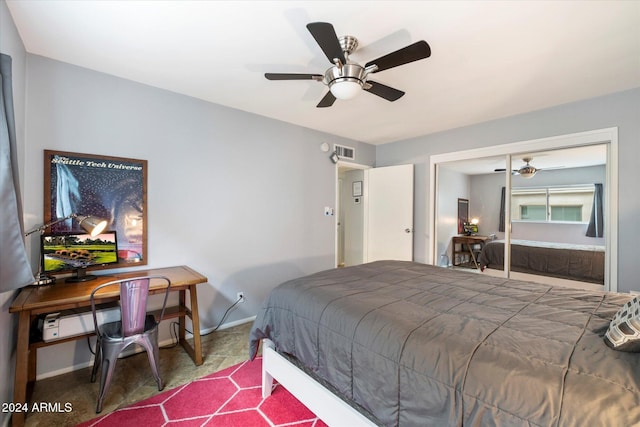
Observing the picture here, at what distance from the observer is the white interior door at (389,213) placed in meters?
4.10

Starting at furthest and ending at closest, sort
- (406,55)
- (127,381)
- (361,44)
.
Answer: (127,381), (361,44), (406,55)

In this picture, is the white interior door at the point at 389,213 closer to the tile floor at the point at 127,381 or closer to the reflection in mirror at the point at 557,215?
the reflection in mirror at the point at 557,215

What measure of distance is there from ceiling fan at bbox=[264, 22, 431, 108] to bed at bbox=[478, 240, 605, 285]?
268 centimetres

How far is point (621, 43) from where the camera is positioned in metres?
1.85

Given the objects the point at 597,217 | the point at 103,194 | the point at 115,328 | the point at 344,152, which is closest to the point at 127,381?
the point at 115,328

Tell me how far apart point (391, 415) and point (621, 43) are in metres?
2.75

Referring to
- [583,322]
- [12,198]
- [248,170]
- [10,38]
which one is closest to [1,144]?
[12,198]

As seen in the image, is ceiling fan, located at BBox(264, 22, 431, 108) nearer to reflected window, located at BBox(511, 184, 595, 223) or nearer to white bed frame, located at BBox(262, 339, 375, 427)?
white bed frame, located at BBox(262, 339, 375, 427)

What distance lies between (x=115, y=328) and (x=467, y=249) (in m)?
4.18

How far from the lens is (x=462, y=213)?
4051 millimetres

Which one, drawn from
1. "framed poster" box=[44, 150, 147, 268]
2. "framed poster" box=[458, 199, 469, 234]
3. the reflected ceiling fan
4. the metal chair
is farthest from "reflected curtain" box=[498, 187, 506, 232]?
"framed poster" box=[44, 150, 147, 268]

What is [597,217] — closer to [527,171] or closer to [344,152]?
[527,171]

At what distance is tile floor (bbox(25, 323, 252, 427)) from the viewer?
171 centimetres

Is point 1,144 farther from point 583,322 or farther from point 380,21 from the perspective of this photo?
point 583,322
